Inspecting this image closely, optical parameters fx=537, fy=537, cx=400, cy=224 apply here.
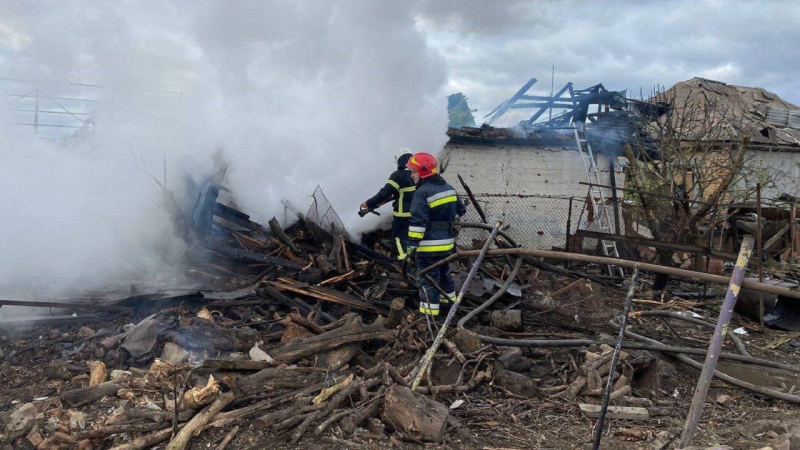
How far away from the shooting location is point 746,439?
371cm

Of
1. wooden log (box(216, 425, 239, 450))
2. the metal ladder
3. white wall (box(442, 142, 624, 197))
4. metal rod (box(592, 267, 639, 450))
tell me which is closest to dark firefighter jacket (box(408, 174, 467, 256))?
wooden log (box(216, 425, 239, 450))

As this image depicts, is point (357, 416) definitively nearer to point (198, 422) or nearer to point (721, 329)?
point (198, 422)

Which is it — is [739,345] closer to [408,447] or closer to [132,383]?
[408,447]

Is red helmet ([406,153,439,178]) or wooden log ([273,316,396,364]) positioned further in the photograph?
red helmet ([406,153,439,178])

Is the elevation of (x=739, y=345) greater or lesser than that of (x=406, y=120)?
lesser

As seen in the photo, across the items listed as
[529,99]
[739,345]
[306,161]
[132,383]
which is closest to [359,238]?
[306,161]

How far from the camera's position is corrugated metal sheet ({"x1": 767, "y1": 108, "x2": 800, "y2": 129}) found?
2089cm

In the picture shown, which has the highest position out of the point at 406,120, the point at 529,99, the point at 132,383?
the point at 529,99

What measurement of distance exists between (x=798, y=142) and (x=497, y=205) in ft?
44.2

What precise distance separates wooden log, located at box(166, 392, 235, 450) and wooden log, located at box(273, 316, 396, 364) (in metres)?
0.86

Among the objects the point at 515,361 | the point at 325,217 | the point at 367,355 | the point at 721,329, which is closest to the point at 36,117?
the point at 325,217

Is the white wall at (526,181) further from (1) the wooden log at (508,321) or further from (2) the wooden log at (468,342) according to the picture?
(2) the wooden log at (468,342)

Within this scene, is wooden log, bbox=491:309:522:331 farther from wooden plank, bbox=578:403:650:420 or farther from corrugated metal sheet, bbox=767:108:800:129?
corrugated metal sheet, bbox=767:108:800:129

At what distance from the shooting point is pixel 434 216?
6.00 meters
